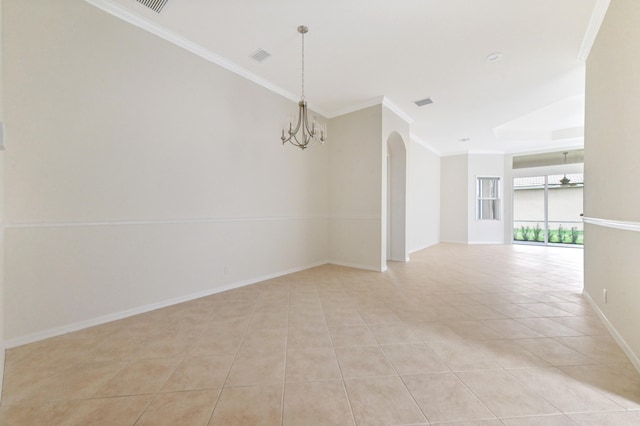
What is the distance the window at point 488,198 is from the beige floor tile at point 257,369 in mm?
8549

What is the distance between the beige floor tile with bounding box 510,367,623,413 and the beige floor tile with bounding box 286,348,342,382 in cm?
123

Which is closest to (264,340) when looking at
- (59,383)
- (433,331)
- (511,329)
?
(59,383)

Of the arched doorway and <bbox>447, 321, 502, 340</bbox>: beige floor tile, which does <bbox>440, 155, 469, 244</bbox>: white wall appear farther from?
<bbox>447, 321, 502, 340</bbox>: beige floor tile

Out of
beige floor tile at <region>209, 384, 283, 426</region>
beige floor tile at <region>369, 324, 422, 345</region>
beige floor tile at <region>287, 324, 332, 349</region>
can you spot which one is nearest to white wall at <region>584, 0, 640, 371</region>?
beige floor tile at <region>369, 324, 422, 345</region>

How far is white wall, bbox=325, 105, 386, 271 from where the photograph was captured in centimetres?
455

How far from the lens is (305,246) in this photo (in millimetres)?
4684

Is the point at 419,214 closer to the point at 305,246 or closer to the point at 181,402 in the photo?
the point at 305,246

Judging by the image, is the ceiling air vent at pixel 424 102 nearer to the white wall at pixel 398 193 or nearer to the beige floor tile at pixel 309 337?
the white wall at pixel 398 193

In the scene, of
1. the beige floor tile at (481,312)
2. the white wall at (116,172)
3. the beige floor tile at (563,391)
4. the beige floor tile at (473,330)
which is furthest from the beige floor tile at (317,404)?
the white wall at (116,172)

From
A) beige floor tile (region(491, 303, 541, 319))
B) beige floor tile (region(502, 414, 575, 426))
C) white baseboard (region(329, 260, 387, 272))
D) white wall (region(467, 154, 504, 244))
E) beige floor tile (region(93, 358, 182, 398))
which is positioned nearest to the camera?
beige floor tile (region(502, 414, 575, 426))

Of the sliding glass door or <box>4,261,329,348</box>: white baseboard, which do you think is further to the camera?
the sliding glass door

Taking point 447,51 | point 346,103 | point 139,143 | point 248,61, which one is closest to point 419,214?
point 346,103

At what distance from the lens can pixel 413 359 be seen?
1.83 metres

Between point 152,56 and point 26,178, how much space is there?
1.74m
